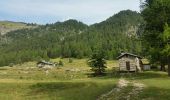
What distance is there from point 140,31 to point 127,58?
108 ft

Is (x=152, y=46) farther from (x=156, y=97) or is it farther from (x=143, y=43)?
(x=156, y=97)

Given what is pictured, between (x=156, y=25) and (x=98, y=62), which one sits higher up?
(x=156, y=25)

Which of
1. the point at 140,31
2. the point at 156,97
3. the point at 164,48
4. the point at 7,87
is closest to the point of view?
the point at 156,97

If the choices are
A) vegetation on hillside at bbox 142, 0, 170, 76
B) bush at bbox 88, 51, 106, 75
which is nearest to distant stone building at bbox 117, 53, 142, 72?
bush at bbox 88, 51, 106, 75

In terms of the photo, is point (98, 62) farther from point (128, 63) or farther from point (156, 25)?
point (156, 25)

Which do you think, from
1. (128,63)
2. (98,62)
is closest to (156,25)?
(98,62)

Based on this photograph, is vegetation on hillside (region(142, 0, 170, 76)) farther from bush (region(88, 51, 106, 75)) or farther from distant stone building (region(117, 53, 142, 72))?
distant stone building (region(117, 53, 142, 72))

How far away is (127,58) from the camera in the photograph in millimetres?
111188

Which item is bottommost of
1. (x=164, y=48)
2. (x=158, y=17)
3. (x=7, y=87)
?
(x=7, y=87)

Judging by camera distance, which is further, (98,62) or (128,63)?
(128,63)

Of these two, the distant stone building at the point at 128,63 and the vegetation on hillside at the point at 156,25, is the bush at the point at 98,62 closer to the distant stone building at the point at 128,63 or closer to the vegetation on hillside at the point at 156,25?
the distant stone building at the point at 128,63

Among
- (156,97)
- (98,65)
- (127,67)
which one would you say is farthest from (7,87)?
(127,67)

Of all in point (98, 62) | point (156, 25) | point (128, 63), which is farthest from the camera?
point (128, 63)

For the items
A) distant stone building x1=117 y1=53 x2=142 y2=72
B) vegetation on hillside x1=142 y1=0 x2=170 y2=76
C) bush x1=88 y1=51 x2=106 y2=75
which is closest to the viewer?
vegetation on hillside x1=142 y1=0 x2=170 y2=76
